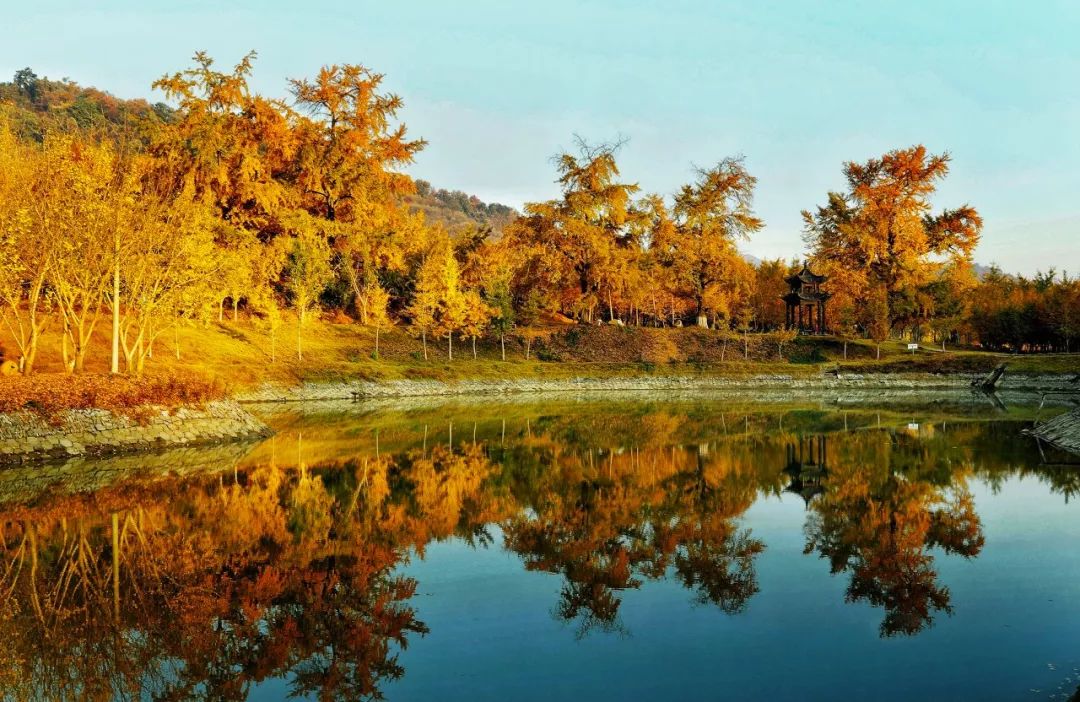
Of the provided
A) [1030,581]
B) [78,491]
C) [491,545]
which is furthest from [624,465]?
[78,491]

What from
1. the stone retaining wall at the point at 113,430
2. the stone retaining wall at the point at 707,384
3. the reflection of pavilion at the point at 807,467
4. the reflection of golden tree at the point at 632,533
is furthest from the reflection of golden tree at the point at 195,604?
the stone retaining wall at the point at 707,384

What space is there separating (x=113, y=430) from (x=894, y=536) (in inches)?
883

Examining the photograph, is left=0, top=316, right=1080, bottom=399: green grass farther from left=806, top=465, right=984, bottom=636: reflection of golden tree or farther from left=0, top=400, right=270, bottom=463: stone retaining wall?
left=806, top=465, right=984, bottom=636: reflection of golden tree

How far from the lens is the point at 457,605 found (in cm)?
1055

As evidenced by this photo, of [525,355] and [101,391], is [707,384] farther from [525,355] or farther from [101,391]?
[101,391]

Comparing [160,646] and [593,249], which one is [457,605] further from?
[593,249]

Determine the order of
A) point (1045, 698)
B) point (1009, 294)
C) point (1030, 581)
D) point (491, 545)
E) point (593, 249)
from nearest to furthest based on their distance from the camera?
point (1045, 698) < point (1030, 581) < point (491, 545) < point (593, 249) < point (1009, 294)

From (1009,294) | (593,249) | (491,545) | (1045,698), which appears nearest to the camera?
(1045,698)

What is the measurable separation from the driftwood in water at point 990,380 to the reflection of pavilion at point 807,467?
3488 centimetres

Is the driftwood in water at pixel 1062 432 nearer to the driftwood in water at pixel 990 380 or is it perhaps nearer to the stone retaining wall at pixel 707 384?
the stone retaining wall at pixel 707 384

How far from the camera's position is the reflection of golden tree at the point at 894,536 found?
34.0ft

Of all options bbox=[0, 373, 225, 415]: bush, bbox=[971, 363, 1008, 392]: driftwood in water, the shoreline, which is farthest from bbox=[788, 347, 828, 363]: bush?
bbox=[0, 373, 225, 415]: bush

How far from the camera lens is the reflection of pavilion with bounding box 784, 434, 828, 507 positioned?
1863cm

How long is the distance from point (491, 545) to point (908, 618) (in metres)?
6.86
